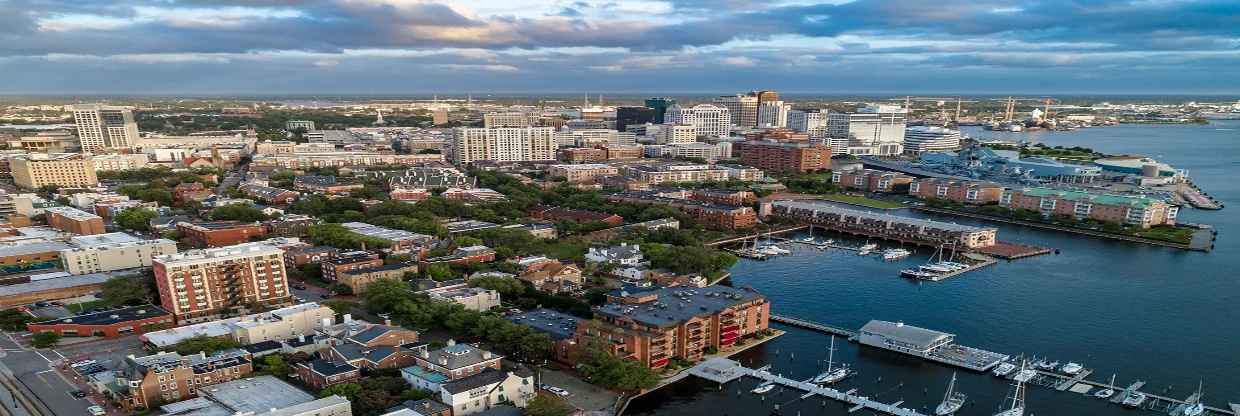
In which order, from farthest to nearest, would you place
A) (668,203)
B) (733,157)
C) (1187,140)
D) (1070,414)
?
1. (1187,140)
2. (733,157)
3. (668,203)
4. (1070,414)

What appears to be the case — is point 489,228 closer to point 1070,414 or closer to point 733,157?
point 1070,414

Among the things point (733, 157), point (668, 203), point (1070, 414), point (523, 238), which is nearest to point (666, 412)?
point (1070, 414)

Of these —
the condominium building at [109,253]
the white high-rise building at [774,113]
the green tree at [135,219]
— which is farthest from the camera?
the white high-rise building at [774,113]

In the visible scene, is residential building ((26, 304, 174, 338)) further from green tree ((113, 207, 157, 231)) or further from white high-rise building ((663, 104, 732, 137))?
white high-rise building ((663, 104, 732, 137))

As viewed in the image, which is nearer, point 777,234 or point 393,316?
point 393,316

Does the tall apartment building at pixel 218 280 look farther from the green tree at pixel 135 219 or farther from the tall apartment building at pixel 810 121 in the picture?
the tall apartment building at pixel 810 121

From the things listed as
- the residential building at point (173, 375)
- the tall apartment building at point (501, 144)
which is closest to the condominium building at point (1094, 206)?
the tall apartment building at point (501, 144)
